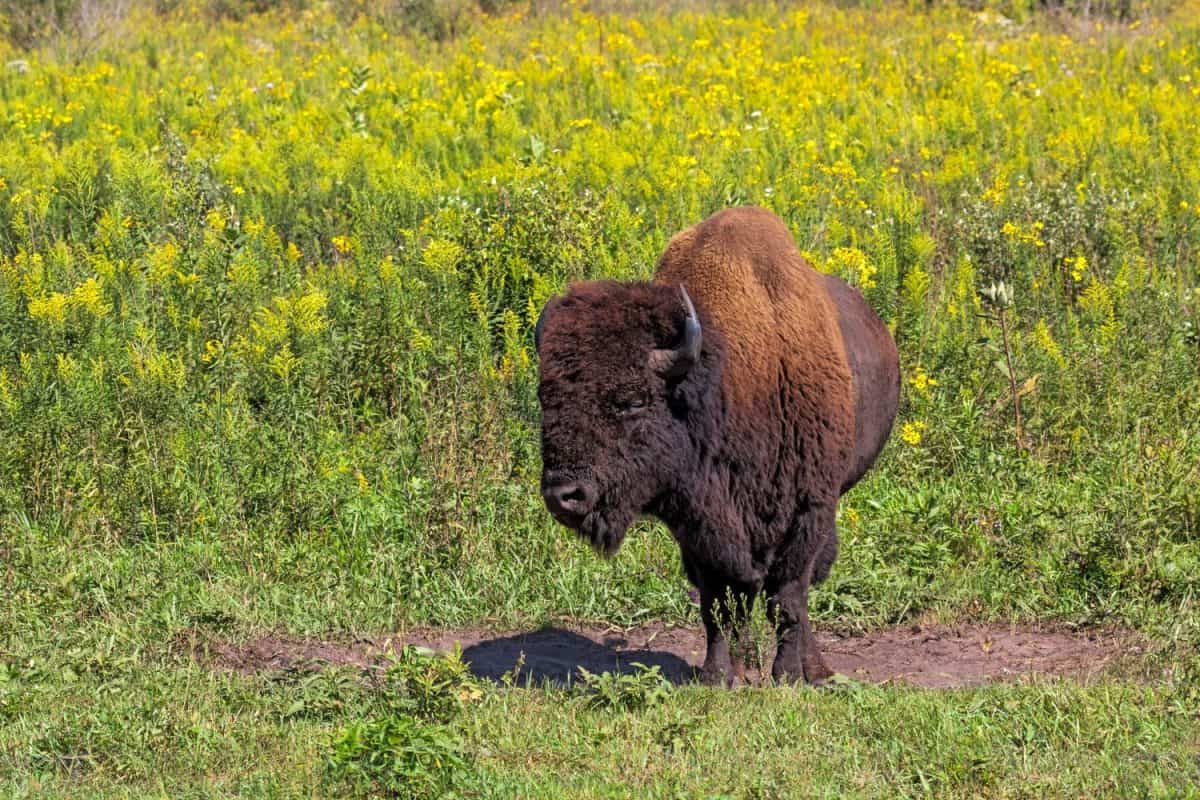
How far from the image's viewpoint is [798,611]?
25.5ft

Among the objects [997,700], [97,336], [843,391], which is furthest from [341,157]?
[997,700]

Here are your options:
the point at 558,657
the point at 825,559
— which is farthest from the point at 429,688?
the point at 825,559

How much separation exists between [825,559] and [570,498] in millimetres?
1814

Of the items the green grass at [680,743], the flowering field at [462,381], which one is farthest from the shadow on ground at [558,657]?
the green grass at [680,743]

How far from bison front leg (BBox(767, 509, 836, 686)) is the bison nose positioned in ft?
4.47

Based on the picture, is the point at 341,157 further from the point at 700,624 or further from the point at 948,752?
the point at 948,752

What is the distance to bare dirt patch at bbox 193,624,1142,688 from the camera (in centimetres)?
800

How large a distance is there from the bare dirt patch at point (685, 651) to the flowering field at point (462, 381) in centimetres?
17

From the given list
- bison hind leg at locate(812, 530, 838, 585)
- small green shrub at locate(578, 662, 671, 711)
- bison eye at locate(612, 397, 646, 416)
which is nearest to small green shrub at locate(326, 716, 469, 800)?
small green shrub at locate(578, 662, 671, 711)

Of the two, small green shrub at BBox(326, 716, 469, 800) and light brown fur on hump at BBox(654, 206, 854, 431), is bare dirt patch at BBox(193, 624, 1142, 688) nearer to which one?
light brown fur on hump at BBox(654, 206, 854, 431)

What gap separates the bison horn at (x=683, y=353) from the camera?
6.94m

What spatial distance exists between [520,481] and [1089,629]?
3.60m

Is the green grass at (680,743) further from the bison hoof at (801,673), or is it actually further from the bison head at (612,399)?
the bison head at (612,399)

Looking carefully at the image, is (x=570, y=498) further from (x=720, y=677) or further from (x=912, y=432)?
(x=912, y=432)
